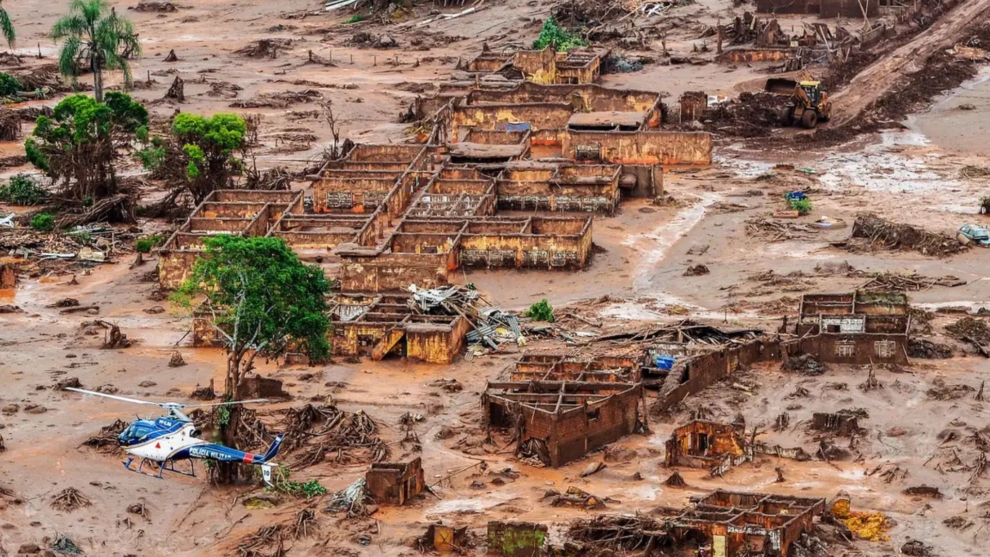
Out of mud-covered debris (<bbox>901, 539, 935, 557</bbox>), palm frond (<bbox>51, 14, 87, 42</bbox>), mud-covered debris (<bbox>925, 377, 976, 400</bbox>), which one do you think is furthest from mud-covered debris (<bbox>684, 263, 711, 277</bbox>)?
palm frond (<bbox>51, 14, 87, 42</bbox>)

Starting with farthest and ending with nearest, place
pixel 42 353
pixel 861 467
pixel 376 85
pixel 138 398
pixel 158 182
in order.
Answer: pixel 376 85 → pixel 158 182 → pixel 42 353 → pixel 138 398 → pixel 861 467

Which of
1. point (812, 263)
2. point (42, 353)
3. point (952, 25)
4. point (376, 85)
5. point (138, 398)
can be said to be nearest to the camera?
point (138, 398)

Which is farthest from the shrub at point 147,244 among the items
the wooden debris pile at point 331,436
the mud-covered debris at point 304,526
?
the mud-covered debris at point 304,526

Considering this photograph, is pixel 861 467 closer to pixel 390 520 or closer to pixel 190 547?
pixel 390 520

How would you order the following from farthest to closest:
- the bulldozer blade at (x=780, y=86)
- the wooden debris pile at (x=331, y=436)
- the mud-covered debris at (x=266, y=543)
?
the bulldozer blade at (x=780, y=86)
the wooden debris pile at (x=331, y=436)
the mud-covered debris at (x=266, y=543)

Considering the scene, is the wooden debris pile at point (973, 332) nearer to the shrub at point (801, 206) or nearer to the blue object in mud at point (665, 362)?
the blue object in mud at point (665, 362)

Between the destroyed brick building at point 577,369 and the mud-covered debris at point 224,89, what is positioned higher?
the mud-covered debris at point 224,89

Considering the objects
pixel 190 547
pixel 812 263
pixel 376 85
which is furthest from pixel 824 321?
pixel 376 85
